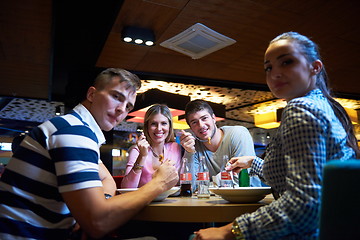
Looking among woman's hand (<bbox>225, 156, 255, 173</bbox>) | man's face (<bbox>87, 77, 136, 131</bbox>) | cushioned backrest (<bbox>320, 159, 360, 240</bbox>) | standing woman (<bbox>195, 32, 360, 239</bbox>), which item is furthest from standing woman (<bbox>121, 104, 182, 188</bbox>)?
cushioned backrest (<bbox>320, 159, 360, 240</bbox>)

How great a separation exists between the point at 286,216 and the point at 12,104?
358 inches

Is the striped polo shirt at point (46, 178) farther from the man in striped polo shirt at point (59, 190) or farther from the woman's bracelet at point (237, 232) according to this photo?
the woman's bracelet at point (237, 232)

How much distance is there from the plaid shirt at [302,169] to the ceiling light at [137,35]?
295 cm

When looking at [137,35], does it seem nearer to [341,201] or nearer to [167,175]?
[167,175]

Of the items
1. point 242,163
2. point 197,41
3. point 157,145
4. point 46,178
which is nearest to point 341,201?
point 242,163

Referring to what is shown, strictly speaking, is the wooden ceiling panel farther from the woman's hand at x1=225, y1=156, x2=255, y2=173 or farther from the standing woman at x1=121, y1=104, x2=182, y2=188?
the woman's hand at x1=225, y1=156, x2=255, y2=173

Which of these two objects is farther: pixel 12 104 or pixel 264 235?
pixel 12 104

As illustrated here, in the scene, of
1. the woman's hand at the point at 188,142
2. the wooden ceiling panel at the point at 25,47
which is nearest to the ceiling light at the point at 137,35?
the wooden ceiling panel at the point at 25,47

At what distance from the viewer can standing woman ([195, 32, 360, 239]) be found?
3.21 feet

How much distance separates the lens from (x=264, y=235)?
1.02 metres

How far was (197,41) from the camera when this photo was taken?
402cm

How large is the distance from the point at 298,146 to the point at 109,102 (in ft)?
3.53

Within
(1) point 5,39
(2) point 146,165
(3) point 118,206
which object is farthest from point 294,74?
(1) point 5,39

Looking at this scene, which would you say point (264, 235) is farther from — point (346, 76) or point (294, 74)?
point (346, 76)
